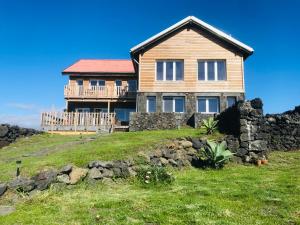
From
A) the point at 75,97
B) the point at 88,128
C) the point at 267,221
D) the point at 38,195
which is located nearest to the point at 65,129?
the point at 88,128

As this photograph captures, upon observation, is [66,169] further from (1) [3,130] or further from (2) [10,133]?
(2) [10,133]

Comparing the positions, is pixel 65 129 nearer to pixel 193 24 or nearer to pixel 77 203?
pixel 193 24

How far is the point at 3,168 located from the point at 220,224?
8.14 m

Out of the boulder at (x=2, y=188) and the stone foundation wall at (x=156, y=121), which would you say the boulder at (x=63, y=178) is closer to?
the boulder at (x=2, y=188)

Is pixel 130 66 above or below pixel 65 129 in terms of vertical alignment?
above

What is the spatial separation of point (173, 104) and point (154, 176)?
17557 millimetres

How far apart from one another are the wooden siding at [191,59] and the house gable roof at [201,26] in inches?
21.1

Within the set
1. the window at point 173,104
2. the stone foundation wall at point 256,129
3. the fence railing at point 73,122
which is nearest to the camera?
the stone foundation wall at point 256,129

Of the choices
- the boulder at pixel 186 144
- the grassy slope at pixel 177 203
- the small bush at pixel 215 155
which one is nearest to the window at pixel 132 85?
Answer: the boulder at pixel 186 144

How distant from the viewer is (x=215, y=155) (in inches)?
568

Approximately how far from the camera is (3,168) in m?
12.1

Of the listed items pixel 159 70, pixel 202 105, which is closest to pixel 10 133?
pixel 159 70

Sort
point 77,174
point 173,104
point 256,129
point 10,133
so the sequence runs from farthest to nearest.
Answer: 1. point 173,104
2. point 10,133
3. point 256,129
4. point 77,174

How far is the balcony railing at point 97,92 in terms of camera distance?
33.5 meters
